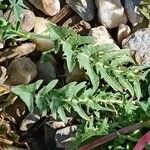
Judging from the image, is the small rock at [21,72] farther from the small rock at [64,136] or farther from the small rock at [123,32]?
the small rock at [123,32]

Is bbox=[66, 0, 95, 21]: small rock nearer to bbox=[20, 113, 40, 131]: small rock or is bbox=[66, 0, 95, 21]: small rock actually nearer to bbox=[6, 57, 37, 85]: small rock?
bbox=[6, 57, 37, 85]: small rock

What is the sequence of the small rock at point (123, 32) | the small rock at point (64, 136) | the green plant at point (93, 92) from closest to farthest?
the green plant at point (93, 92), the small rock at point (64, 136), the small rock at point (123, 32)

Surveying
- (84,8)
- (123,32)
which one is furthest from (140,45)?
(84,8)

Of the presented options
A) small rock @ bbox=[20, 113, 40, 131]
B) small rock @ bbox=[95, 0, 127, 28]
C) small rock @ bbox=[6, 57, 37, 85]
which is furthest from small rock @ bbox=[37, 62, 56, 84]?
small rock @ bbox=[95, 0, 127, 28]

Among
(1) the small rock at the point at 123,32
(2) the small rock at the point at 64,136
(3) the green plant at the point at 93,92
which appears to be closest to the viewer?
(3) the green plant at the point at 93,92

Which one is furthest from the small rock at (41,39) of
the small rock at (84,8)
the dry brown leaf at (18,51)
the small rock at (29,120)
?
the small rock at (29,120)

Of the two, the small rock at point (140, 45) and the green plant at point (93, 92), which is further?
the small rock at point (140, 45)

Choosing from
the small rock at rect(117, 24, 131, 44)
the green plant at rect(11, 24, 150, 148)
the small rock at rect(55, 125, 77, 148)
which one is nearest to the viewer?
the green plant at rect(11, 24, 150, 148)
